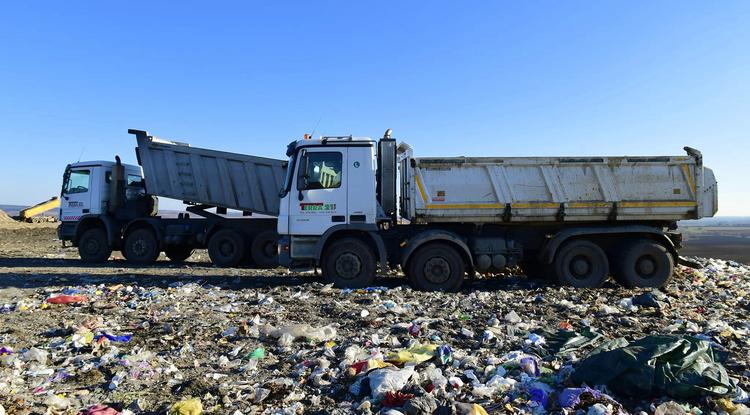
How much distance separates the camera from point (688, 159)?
727 cm

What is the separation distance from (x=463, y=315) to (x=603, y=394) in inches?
102

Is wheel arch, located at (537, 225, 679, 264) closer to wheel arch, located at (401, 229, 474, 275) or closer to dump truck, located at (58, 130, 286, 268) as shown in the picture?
wheel arch, located at (401, 229, 474, 275)

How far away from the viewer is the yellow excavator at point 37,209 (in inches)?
982

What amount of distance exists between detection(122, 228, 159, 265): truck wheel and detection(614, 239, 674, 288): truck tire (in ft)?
33.7

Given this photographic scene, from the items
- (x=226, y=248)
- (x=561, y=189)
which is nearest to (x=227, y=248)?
(x=226, y=248)

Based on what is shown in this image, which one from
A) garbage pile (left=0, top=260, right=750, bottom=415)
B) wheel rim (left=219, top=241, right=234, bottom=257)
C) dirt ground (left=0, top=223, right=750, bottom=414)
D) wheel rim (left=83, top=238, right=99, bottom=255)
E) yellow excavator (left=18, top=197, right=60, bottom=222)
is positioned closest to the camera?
garbage pile (left=0, top=260, right=750, bottom=415)

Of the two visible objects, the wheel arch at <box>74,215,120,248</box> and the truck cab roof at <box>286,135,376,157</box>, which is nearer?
the truck cab roof at <box>286,135,376,157</box>

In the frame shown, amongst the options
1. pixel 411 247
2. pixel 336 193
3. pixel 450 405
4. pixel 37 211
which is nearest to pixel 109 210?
pixel 336 193

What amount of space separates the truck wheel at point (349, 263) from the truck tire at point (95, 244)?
7.31 metres

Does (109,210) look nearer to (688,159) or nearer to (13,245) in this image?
(13,245)

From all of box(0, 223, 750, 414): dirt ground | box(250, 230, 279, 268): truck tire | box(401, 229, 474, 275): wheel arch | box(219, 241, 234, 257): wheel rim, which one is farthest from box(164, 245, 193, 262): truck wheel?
box(401, 229, 474, 275): wheel arch

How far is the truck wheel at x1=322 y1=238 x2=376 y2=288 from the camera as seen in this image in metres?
7.30

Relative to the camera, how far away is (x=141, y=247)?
11.5 metres

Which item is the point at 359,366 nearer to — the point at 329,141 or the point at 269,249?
the point at 329,141
